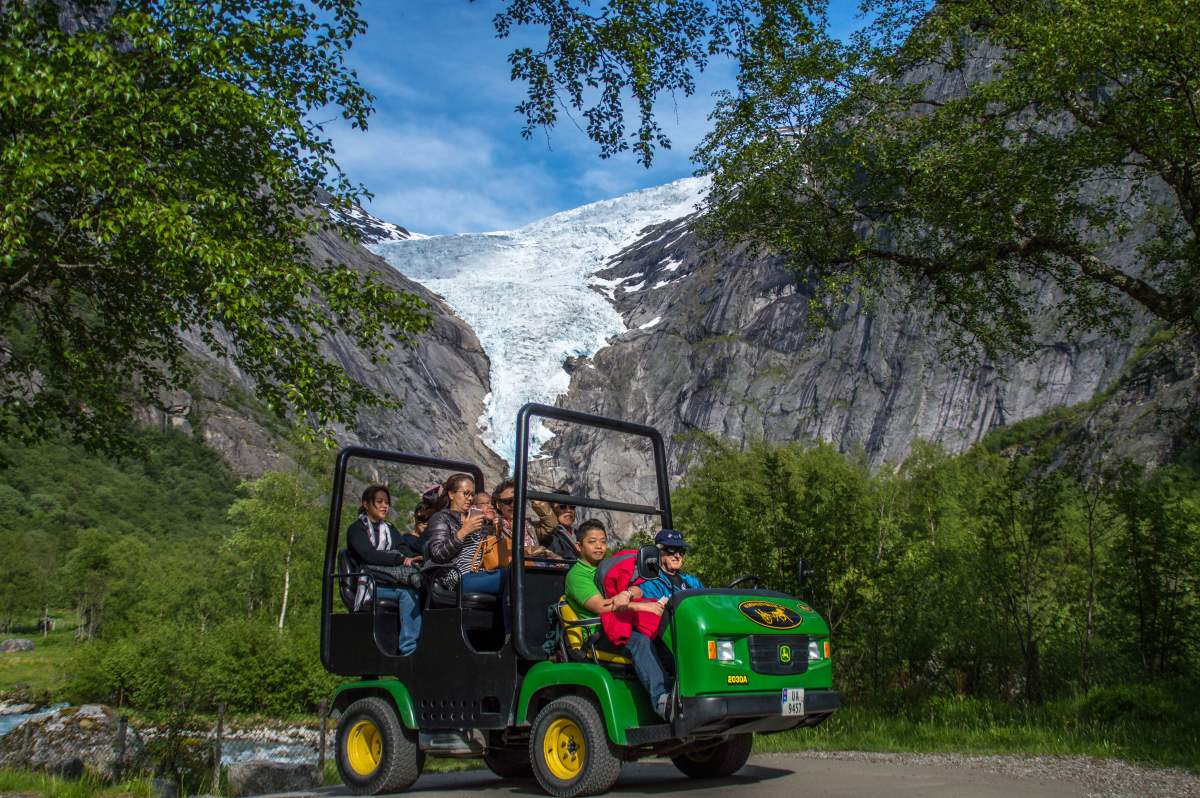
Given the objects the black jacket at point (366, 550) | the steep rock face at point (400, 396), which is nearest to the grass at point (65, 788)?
the black jacket at point (366, 550)

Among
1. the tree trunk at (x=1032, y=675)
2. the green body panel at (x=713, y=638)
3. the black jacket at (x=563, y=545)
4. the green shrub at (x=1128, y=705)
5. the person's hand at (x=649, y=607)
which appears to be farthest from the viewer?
the tree trunk at (x=1032, y=675)

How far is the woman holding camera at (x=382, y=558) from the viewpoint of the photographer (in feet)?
27.3

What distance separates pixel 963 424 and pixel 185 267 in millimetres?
124678

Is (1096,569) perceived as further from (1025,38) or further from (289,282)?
(289,282)

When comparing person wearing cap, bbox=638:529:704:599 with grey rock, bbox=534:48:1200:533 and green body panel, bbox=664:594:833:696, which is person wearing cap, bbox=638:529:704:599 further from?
grey rock, bbox=534:48:1200:533

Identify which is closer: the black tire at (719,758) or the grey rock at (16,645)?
the black tire at (719,758)

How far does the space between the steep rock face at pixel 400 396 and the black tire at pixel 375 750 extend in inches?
4921

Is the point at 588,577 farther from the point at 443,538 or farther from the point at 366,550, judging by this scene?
the point at 366,550

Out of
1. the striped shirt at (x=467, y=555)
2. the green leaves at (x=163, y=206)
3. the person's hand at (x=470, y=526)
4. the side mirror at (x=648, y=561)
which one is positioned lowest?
the side mirror at (x=648, y=561)

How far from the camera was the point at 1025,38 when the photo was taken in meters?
11.6

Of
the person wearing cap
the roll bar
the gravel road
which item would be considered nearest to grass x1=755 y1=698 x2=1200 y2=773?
the gravel road

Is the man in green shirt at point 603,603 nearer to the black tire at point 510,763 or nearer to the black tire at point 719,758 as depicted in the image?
the black tire at point 719,758

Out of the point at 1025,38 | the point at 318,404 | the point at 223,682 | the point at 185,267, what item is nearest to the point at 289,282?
the point at 185,267

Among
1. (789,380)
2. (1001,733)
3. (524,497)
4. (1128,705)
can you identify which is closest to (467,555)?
(524,497)
